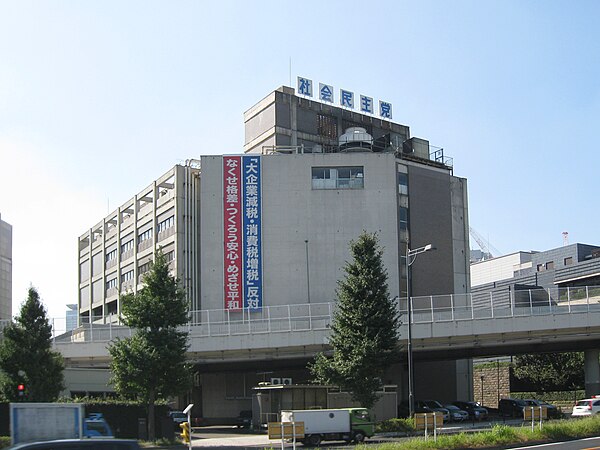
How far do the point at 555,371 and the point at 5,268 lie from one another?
13239cm

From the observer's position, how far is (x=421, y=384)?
74.6m

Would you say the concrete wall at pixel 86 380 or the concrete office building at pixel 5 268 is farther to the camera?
the concrete office building at pixel 5 268

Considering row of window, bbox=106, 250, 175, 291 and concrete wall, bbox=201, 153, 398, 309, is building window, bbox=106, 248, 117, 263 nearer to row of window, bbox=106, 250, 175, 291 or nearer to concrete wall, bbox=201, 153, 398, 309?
row of window, bbox=106, 250, 175, 291

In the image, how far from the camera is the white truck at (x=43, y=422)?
1964cm

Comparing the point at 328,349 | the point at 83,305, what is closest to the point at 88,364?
the point at 328,349

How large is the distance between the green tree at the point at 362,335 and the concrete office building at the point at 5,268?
13699cm

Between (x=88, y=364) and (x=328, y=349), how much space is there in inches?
642

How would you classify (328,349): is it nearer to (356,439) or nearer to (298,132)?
(356,439)

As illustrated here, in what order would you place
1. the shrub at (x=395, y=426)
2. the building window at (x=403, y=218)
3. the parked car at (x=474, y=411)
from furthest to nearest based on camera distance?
the building window at (x=403, y=218) → the parked car at (x=474, y=411) → the shrub at (x=395, y=426)

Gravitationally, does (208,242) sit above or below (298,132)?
below

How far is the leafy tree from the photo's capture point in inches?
3031

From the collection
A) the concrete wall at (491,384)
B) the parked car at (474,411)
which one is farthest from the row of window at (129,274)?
the concrete wall at (491,384)

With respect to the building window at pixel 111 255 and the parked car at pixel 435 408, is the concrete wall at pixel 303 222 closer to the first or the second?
the parked car at pixel 435 408

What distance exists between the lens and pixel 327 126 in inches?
3391
